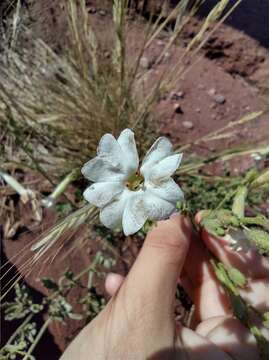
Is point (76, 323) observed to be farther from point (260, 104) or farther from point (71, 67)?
point (260, 104)

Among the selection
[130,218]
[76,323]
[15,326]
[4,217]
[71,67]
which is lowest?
[76,323]

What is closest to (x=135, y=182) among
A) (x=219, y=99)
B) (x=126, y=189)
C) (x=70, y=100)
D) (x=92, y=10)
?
(x=126, y=189)

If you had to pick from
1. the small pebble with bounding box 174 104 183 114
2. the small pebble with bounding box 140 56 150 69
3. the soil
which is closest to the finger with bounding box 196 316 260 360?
the soil

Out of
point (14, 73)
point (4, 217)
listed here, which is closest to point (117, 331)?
point (4, 217)

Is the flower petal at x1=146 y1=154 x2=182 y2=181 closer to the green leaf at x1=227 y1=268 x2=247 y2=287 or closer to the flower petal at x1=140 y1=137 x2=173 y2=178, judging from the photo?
the flower petal at x1=140 y1=137 x2=173 y2=178

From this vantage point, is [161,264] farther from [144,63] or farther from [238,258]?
[144,63]

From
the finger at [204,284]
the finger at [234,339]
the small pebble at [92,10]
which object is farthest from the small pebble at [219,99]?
the finger at [234,339]
